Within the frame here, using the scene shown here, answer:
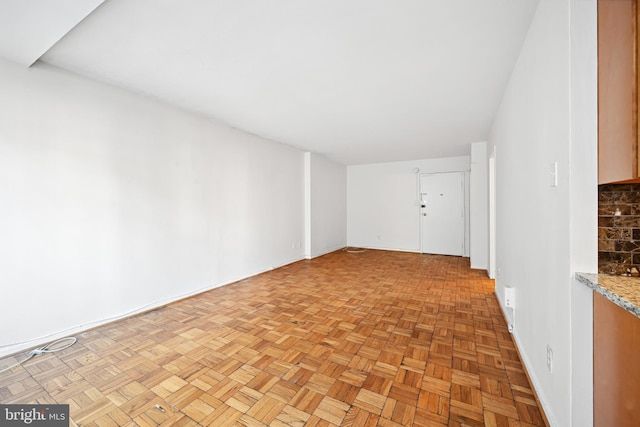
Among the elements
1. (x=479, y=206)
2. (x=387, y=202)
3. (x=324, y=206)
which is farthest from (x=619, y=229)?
(x=387, y=202)

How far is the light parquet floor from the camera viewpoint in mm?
1376

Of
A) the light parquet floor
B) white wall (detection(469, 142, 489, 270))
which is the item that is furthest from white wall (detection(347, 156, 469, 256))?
the light parquet floor

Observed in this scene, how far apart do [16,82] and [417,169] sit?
6.23m

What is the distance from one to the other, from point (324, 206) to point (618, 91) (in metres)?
5.31

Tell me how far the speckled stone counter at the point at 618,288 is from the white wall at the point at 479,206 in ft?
12.7

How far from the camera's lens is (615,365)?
0.83m

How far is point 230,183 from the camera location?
3752mm

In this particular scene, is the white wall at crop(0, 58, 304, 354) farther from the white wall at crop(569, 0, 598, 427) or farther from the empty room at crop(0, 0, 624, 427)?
the white wall at crop(569, 0, 598, 427)

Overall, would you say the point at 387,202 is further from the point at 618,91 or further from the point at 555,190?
the point at 618,91

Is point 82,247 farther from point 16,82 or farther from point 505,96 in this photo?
point 505,96

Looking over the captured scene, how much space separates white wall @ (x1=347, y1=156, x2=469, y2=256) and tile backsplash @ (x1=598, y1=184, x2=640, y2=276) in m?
5.21

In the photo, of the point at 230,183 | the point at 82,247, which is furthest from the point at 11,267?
the point at 230,183

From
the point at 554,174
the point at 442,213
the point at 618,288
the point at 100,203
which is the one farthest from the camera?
the point at 442,213

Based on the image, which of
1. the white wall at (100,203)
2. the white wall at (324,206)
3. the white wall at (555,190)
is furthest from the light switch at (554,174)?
the white wall at (324,206)
